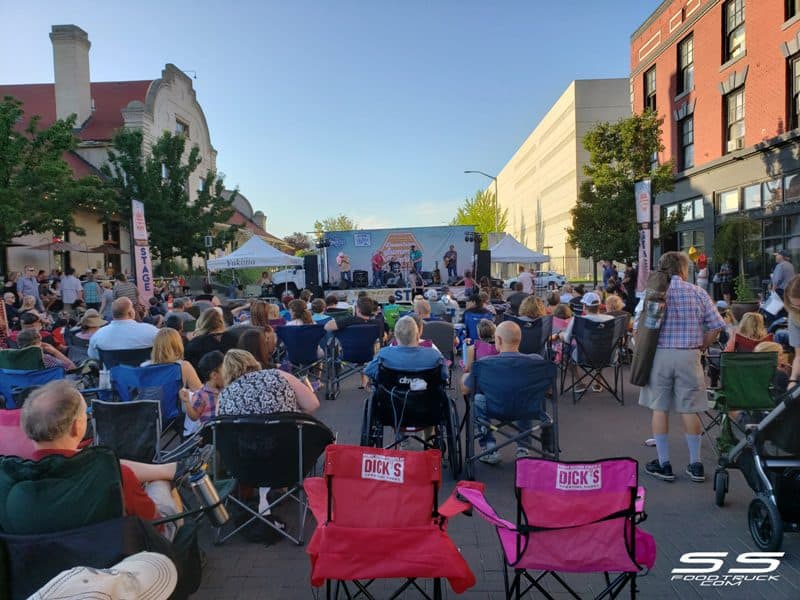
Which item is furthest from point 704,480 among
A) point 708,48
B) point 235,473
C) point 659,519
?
point 708,48

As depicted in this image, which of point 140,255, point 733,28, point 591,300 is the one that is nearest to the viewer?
point 591,300

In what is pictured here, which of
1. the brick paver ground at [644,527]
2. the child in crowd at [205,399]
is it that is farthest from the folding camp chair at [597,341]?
the child in crowd at [205,399]

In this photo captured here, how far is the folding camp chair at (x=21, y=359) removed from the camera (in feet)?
18.8

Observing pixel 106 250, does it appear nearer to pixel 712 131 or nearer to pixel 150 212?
Answer: pixel 150 212

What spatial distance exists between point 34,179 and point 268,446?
46.7ft

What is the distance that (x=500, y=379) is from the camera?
454 cm

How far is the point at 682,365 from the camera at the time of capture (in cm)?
440

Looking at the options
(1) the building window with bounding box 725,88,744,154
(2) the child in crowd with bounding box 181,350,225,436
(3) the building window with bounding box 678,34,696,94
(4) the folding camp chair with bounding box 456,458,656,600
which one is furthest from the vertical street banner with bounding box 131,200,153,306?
(3) the building window with bounding box 678,34,696,94

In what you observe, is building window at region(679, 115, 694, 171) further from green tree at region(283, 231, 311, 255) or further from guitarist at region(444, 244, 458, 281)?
green tree at region(283, 231, 311, 255)

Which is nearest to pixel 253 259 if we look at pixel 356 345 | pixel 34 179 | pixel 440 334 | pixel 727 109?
pixel 34 179

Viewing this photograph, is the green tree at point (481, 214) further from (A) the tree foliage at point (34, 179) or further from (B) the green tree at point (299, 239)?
(A) the tree foliage at point (34, 179)

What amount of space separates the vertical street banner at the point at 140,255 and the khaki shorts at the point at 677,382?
9.85 metres

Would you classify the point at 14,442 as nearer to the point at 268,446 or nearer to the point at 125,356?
the point at 268,446

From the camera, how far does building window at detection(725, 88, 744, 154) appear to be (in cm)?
1780
